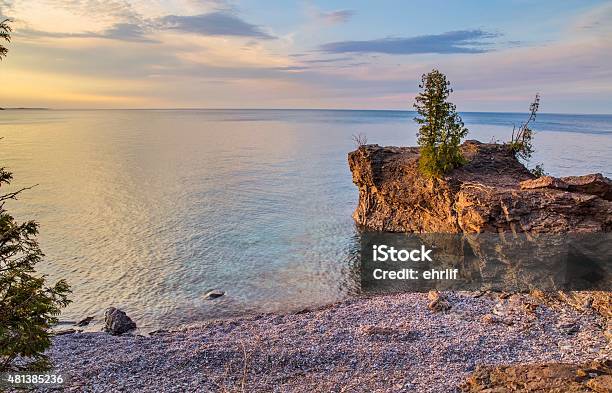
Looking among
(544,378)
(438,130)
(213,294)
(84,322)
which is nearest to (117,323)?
(84,322)

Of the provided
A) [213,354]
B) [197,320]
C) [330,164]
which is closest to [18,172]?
[330,164]

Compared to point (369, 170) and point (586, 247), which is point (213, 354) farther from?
point (369, 170)

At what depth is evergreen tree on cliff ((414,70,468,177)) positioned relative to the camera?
3638 cm

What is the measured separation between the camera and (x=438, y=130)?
1462 inches

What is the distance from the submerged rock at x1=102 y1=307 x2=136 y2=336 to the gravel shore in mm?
1105

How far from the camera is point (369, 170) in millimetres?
45062

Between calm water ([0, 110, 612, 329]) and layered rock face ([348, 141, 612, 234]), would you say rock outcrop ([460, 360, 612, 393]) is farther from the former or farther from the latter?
calm water ([0, 110, 612, 329])

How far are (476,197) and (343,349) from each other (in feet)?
51.9

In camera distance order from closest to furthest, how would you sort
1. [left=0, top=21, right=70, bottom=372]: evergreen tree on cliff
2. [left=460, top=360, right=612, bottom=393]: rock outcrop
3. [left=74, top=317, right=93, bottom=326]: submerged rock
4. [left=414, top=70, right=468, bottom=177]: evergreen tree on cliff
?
[left=0, top=21, right=70, bottom=372]: evergreen tree on cliff, [left=460, top=360, right=612, bottom=393]: rock outcrop, [left=74, top=317, right=93, bottom=326]: submerged rock, [left=414, top=70, right=468, bottom=177]: evergreen tree on cliff

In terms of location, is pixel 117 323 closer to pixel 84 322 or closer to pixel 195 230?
pixel 84 322

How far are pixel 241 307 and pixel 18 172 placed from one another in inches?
2787

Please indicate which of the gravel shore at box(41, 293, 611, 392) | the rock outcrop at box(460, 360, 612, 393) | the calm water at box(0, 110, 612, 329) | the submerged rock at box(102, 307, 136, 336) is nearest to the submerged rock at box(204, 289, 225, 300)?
the calm water at box(0, 110, 612, 329)

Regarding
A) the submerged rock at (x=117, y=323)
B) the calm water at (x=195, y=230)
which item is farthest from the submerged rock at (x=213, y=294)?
the submerged rock at (x=117, y=323)

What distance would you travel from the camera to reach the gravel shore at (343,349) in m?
17.8
